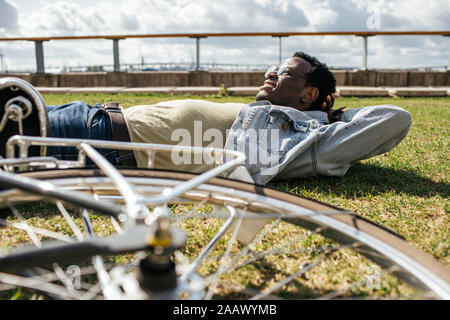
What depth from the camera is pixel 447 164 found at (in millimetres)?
2688

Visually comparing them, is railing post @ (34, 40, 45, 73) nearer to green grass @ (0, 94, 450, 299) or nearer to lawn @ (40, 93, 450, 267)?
green grass @ (0, 94, 450, 299)

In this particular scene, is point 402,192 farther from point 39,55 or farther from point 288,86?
point 39,55

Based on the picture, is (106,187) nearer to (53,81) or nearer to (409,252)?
(409,252)

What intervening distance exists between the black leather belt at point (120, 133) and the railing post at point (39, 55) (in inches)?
363

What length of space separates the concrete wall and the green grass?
7442 millimetres

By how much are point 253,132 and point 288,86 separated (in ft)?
1.72

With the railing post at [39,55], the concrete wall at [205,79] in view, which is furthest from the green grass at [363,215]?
the railing post at [39,55]

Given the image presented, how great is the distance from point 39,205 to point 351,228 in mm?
1512

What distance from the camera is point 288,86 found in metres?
2.44

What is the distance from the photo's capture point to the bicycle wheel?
2.54 feet

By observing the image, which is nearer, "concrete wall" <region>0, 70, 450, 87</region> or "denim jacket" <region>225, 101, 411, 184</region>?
"denim jacket" <region>225, 101, 411, 184</region>

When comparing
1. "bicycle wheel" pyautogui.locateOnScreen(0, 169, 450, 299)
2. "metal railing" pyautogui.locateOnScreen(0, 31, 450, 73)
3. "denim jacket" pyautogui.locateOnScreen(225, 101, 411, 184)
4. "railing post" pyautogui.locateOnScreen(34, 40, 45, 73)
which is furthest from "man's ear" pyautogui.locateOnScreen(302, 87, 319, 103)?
"railing post" pyautogui.locateOnScreen(34, 40, 45, 73)

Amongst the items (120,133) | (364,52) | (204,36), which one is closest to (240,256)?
(120,133)

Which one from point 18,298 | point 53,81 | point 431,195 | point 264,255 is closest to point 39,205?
point 18,298
